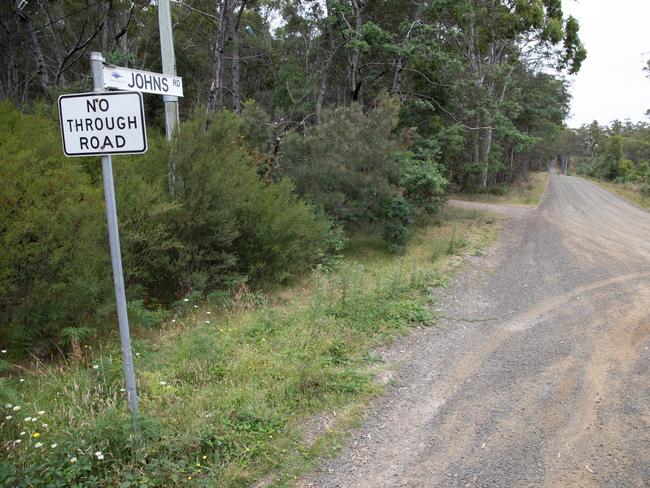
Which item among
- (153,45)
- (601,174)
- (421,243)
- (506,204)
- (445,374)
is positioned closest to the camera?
(445,374)

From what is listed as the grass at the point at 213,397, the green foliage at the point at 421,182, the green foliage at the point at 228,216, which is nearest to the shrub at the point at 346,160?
the green foliage at the point at 421,182

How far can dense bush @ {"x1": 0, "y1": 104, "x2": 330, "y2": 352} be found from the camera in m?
5.05

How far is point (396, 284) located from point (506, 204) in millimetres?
20418

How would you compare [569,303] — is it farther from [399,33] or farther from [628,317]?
[399,33]

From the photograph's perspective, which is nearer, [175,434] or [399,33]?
[175,434]

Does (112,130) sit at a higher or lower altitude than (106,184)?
higher

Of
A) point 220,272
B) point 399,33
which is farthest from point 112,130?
point 399,33

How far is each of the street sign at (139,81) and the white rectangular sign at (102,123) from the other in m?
1.26

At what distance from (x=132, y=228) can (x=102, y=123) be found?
322 centimetres

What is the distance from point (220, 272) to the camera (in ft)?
26.2

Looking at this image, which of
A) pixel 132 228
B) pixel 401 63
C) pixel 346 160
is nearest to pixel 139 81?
pixel 132 228

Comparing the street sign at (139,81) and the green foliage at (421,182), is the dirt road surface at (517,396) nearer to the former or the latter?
the street sign at (139,81)

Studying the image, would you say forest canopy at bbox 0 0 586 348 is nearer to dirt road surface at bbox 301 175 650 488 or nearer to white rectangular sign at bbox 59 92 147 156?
white rectangular sign at bbox 59 92 147 156

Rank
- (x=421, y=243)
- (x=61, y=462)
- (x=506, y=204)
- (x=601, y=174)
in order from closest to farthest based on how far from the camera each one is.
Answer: (x=61, y=462)
(x=421, y=243)
(x=506, y=204)
(x=601, y=174)
